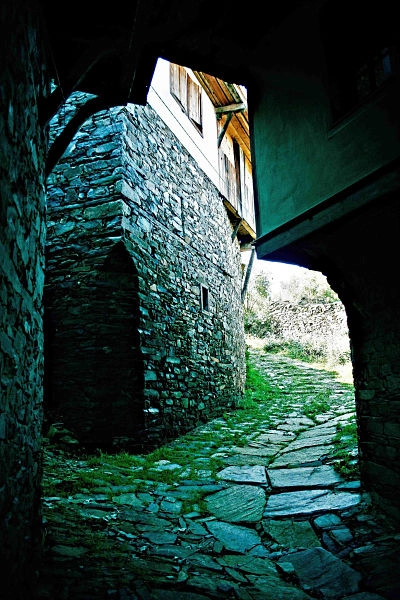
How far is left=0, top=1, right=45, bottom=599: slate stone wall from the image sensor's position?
179cm

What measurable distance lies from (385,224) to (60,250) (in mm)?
4726

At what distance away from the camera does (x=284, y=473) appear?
4.74 metres

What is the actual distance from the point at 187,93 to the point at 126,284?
5413mm

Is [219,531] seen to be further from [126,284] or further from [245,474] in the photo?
[126,284]

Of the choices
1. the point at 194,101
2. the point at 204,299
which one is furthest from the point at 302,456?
the point at 194,101

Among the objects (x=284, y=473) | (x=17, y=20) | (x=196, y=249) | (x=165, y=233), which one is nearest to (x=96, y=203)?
(x=165, y=233)

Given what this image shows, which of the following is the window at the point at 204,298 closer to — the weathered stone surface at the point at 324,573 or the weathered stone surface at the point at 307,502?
the weathered stone surface at the point at 307,502

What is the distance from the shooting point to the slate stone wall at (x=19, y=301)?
70.5 inches

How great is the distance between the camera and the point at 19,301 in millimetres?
2135

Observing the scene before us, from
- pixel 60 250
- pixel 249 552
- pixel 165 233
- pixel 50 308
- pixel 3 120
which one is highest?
pixel 165 233

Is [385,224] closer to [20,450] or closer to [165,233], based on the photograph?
[20,450]

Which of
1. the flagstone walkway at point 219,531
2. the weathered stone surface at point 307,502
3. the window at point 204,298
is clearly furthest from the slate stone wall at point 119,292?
the weathered stone surface at point 307,502

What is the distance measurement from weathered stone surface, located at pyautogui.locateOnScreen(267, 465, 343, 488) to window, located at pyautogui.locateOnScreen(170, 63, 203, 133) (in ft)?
24.0

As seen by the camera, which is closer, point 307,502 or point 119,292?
point 307,502
